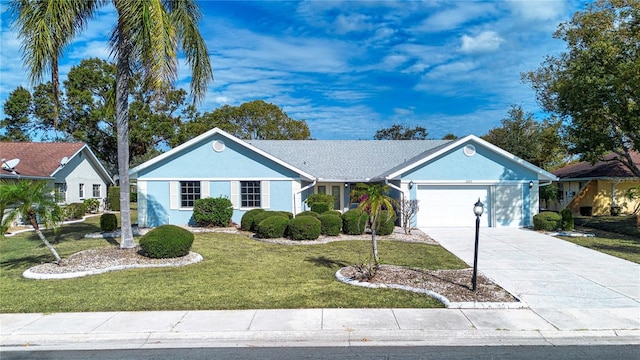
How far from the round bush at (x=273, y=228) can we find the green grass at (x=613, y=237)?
1115 centimetres

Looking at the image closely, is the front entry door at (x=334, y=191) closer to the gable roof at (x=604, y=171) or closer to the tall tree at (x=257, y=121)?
the gable roof at (x=604, y=171)

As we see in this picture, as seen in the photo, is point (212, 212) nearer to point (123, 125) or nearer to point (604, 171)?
point (123, 125)

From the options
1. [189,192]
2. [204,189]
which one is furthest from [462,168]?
[189,192]

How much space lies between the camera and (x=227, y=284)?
29.6ft

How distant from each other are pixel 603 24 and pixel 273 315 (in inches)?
889

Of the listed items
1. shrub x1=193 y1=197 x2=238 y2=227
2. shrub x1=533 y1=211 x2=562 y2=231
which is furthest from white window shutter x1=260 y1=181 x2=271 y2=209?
shrub x1=533 y1=211 x2=562 y2=231

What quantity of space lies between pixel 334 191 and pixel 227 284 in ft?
51.2

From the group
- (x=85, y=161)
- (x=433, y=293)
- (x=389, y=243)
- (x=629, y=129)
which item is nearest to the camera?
(x=433, y=293)

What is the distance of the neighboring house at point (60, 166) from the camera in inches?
907

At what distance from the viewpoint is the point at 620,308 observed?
737cm

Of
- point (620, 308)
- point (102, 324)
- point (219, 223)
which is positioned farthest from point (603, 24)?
point (102, 324)

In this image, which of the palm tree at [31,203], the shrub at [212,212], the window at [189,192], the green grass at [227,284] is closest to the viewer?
the green grass at [227,284]

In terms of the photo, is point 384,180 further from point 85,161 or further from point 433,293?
point 85,161

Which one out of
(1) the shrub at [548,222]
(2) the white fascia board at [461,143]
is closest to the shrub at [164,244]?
(2) the white fascia board at [461,143]
